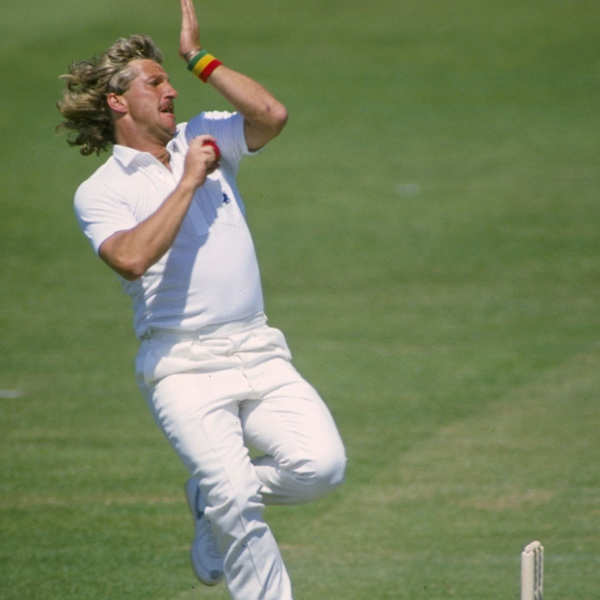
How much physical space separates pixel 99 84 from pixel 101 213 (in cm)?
68

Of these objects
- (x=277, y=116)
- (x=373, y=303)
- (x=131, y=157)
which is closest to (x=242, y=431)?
(x=131, y=157)

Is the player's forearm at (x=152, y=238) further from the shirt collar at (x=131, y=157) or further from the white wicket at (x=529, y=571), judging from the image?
the white wicket at (x=529, y=571)

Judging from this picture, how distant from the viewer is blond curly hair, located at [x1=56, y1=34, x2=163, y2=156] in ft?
19.0

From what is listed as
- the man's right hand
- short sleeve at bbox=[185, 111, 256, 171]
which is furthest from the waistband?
short sleeve at bbox=[185, 111, 256, 171]

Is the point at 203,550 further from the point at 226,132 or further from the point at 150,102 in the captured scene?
the point at 150,102

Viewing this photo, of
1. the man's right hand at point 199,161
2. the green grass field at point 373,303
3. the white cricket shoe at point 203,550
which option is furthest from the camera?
the green grass field at point 373,303

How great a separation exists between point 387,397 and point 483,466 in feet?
5.41

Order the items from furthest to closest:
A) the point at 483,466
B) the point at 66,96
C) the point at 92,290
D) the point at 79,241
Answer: the point at 79,241, the point at 92,290, the point at 483,466, the point at 66,96

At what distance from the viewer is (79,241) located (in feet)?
50.0

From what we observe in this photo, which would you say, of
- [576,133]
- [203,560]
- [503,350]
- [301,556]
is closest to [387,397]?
[503,350]

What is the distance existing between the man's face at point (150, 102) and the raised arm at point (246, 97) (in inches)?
6.7

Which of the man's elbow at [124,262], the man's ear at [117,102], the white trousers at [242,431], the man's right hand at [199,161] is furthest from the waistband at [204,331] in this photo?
the man's ear at [117,102]

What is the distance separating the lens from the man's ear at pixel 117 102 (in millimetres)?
5758

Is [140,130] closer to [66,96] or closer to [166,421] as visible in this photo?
[66,96]
